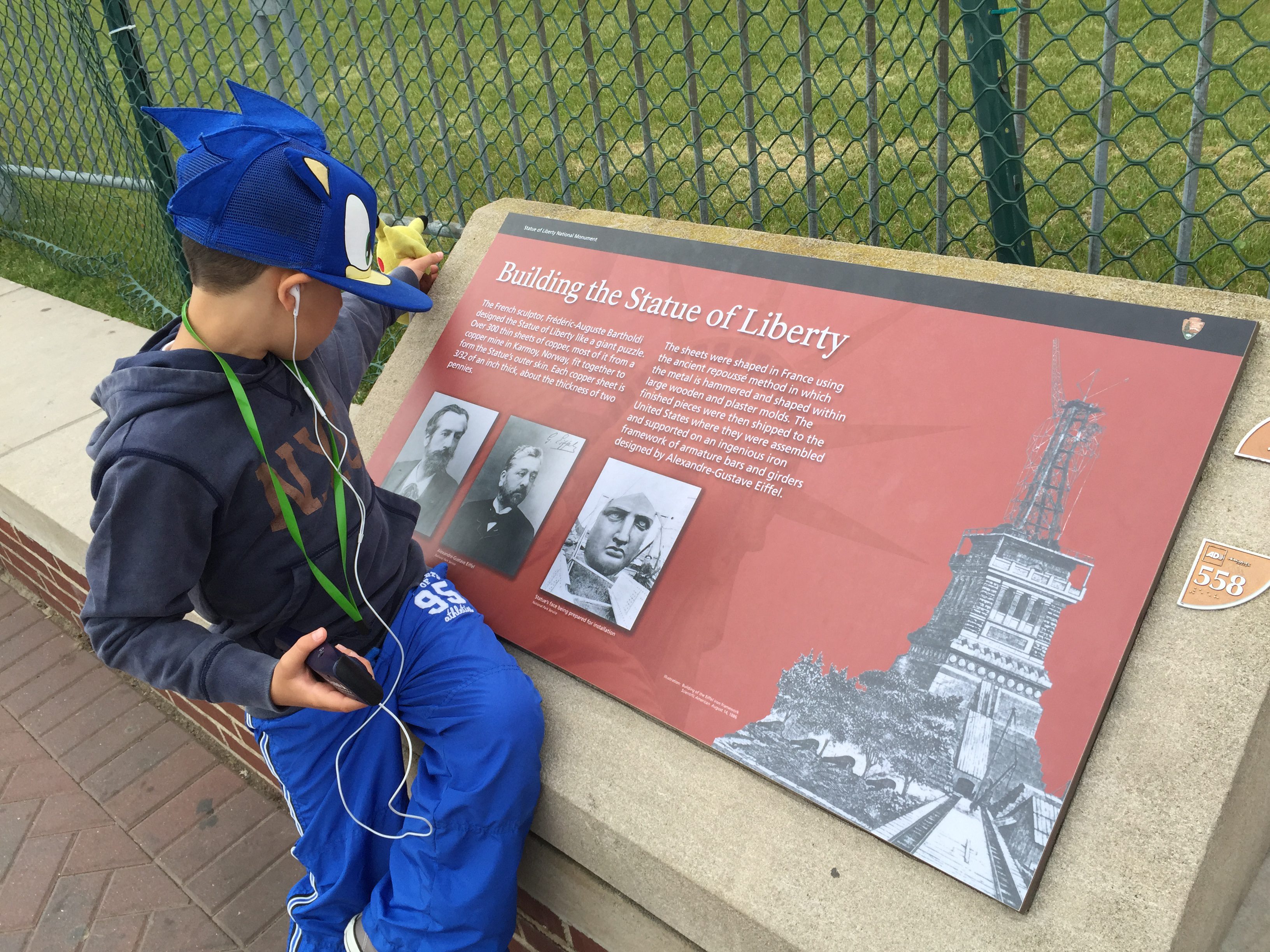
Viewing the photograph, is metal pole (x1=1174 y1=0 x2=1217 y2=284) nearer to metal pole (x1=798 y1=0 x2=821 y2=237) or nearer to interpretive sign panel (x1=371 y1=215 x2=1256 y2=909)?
interpretive sign panel (x1=371 y1=215 x2=1256 y2=909)

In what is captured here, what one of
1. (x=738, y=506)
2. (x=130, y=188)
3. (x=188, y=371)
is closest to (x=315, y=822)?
(x=188, y=371)

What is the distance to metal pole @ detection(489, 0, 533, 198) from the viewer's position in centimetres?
288

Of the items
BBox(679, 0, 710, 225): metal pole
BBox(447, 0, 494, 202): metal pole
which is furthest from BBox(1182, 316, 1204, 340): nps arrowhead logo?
BBox(447, 0, 494, 202): metal pole

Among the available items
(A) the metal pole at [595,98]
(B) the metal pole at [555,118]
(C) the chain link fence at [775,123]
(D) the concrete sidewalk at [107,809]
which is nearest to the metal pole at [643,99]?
(C) the chain link fence at [775,123]

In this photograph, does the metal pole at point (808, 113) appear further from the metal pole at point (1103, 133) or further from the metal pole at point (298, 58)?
the metal pole at point (298, 58)

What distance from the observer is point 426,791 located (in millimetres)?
1796

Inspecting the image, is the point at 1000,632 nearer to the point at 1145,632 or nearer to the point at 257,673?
the point at 1145,632

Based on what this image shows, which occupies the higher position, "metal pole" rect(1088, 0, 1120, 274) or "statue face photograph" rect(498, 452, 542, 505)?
"metal pole" rect(1088, 0, 1120, 274)

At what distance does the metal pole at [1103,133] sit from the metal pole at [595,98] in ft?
3.86

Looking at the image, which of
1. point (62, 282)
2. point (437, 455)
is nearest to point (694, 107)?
point (437, 455)

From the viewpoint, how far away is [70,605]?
337 centimetres

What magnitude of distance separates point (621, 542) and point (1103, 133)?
1362 mm

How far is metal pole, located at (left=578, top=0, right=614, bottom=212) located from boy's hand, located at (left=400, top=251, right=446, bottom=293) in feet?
1.58

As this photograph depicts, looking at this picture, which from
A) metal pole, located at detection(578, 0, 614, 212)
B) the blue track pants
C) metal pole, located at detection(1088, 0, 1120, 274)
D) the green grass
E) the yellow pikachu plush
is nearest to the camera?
the blue track pants
